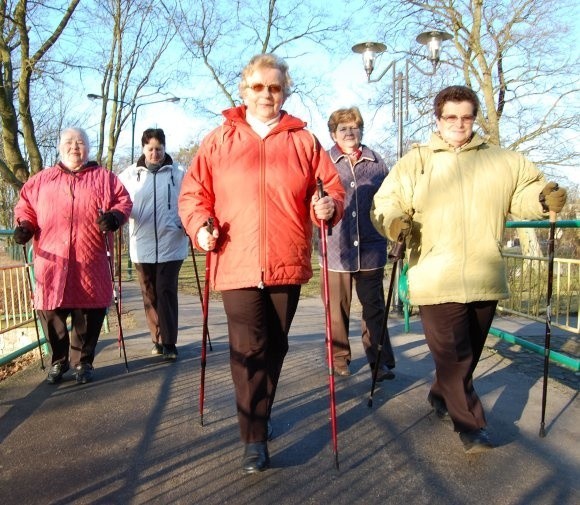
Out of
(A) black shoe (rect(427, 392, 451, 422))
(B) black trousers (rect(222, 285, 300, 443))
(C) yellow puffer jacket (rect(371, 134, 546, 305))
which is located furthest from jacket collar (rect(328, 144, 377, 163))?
(A) black shoe (rect(427, 392, 451, 422))

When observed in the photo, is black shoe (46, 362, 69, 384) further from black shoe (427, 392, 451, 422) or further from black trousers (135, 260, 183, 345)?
black shoe (427, 392, 451, 422)

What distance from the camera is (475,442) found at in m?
3.04

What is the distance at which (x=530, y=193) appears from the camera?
3146mm

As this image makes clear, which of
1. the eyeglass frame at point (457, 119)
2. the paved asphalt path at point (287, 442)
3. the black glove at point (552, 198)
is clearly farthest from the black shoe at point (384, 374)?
the eyeglass frame at point (457, 119)

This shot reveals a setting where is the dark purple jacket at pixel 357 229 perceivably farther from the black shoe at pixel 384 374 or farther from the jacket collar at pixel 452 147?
the jacket collar at pixel 452 147

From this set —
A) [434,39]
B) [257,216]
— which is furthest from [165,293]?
[434,39]

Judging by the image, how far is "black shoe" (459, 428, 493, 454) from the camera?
120 inches

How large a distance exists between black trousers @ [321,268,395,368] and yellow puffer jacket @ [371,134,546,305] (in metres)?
1.25

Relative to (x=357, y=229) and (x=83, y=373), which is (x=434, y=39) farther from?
(x=83, y=373)

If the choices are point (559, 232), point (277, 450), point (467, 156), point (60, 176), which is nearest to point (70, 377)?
point (60, 176)

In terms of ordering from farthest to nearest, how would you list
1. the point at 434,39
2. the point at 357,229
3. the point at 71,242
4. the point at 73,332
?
1. the point at 434,39
2. the point at 73,332
3. the point at 357,229
4. the point at 71,242

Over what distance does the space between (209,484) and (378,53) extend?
9.95m

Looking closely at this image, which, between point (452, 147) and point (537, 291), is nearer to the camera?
point (452, 147)

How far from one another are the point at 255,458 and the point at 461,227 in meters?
1.66
